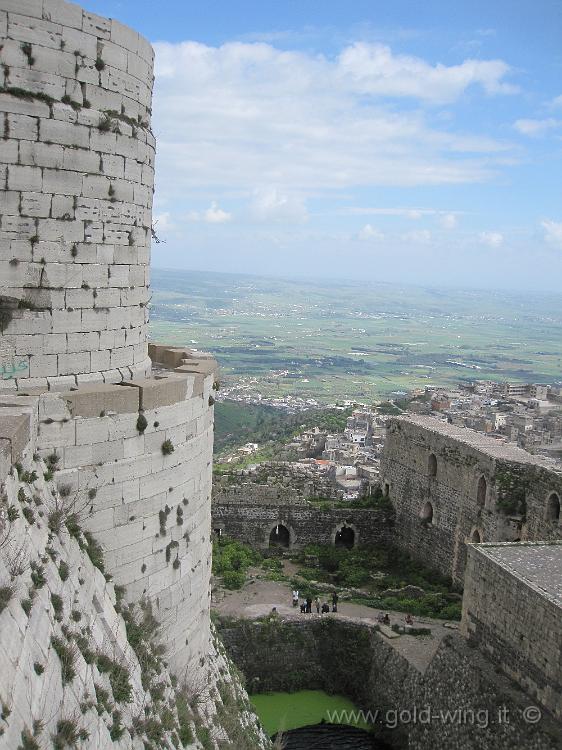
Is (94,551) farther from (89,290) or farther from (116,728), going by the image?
(89,290)

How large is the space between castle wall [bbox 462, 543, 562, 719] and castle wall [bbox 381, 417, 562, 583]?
461cm

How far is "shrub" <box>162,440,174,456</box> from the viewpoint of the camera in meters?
7.50

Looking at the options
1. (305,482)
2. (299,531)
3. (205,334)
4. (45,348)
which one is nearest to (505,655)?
(45,348)

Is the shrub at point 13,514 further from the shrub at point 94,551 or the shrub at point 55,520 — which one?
the shrub at point 94,551

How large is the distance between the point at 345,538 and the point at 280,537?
2295mm

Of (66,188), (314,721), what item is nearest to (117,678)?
(66,188)

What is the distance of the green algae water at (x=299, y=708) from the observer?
16656mm

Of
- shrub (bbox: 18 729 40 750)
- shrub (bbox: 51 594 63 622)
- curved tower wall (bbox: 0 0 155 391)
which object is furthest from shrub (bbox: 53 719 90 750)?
curved tower wall (bbox: 0 0 155 391)

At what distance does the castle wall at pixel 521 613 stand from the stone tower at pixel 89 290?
689cm

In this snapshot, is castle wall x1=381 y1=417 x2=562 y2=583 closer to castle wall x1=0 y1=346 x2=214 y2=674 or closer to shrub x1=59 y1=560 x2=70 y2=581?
castle wall x1=0 y1=346 x2=214 y2=674

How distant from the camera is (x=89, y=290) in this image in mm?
7012

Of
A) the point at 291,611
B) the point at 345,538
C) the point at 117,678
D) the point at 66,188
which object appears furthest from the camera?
the point at 345,538

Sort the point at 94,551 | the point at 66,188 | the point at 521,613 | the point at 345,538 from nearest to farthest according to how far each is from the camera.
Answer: the point at 66,188
the point at 94,551
the point at 521,613
the point at 345,538

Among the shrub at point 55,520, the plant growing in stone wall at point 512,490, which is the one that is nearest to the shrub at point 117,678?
the shrub at point 55,520
